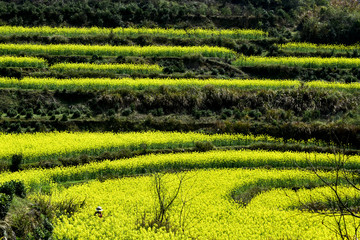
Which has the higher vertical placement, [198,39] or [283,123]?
[198,39]

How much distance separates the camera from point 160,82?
1289 inches

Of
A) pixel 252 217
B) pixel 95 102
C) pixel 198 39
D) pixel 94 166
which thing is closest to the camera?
pixel 252 217

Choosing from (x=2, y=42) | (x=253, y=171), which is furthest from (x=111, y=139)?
(x=2, y=42)

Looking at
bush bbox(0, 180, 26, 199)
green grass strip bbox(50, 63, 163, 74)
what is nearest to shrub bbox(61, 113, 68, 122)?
green grass strip bbox(50, 63, 163, 74)

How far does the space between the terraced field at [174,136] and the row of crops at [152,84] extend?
0.34ft

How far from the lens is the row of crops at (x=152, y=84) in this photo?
30922 millimetres

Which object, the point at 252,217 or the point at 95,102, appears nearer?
the point at 252,217

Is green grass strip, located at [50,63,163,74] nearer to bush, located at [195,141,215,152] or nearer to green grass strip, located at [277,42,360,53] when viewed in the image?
bush, located at [195,141,215,152]

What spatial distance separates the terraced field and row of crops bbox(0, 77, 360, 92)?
0.10 m

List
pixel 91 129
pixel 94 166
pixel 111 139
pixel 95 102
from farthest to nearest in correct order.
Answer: pixel 95 102 → pixel 91 129 → pixel 111 139 → pixel 94 166

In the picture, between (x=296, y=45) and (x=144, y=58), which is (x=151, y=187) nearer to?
(x=144, y=58)

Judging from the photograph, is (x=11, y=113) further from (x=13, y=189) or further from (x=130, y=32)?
(x=130, y=32)

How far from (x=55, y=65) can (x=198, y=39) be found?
1370 cm

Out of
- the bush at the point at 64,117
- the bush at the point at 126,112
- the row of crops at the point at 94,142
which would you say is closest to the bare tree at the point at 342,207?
the row of crops at the point at 94,142
